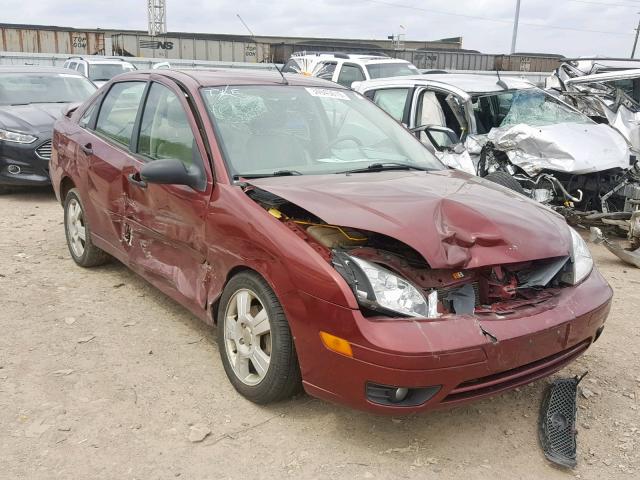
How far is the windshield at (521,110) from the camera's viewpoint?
22.8 feet

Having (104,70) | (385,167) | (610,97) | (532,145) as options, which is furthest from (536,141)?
(104,70)

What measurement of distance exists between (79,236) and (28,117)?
3733 mm

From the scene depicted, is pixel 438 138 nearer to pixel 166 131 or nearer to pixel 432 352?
pixel 166 131

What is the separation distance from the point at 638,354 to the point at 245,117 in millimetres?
2907

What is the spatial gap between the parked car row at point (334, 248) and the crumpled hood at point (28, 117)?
160 inches

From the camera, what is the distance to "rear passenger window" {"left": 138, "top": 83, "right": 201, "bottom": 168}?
11.8 feet

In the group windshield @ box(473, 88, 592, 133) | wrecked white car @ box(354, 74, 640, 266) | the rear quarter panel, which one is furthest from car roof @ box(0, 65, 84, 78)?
windshield @ box(473, 88, 592, 133)

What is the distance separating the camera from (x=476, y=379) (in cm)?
264

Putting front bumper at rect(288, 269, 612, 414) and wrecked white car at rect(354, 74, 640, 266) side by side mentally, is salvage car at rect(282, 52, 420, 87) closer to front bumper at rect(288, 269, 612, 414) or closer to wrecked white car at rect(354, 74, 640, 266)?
wrecked white car at rect(354, 74, 640, 266)

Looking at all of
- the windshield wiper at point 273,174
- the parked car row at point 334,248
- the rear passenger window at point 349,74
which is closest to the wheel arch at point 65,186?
the parked car row at point 334,248

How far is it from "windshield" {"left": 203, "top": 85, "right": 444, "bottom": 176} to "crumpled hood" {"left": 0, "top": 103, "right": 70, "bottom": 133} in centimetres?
474

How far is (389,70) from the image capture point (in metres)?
12.8

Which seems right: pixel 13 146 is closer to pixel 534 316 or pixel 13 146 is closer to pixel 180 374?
pixel 180 374

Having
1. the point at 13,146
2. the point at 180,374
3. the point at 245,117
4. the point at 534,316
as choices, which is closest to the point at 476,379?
the point at 534,316
